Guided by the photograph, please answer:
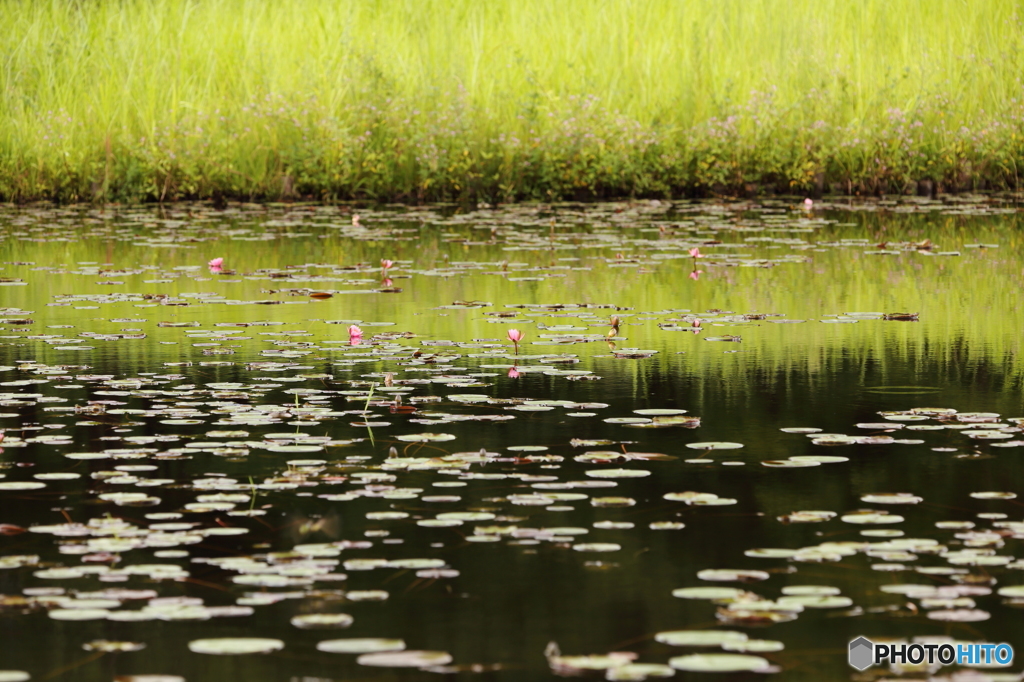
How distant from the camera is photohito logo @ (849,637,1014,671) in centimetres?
329

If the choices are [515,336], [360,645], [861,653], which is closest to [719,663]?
[861,653]

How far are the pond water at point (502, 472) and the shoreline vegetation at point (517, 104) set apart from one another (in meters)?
6.47

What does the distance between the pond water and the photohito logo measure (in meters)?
0.05

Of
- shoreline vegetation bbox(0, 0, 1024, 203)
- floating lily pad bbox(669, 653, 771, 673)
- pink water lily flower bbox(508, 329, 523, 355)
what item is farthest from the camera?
shoreline vegetation bbox(0, 0, 1024, 203)

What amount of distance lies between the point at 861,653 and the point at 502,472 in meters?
1.80

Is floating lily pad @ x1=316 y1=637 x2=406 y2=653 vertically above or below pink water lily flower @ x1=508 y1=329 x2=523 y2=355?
below

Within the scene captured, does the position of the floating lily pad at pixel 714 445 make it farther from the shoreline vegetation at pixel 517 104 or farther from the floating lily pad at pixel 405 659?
the shoreline vegetation at pixel 517 104

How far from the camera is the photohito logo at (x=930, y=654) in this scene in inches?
130

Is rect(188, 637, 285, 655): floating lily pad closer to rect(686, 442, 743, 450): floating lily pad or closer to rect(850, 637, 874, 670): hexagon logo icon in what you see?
rect(850, 637, 874, 670): hexagon logo icon

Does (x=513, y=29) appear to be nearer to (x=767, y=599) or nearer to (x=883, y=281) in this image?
(x=883, y=281)

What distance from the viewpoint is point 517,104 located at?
1709cm

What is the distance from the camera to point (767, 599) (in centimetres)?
367

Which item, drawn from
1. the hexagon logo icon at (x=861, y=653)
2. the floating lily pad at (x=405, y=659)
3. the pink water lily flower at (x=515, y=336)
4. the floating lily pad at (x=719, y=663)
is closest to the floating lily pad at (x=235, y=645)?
the floating lily pad at (x=405, y=659)

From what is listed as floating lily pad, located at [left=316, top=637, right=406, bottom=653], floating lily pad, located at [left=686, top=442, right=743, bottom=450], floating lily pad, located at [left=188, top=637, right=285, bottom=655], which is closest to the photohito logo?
floating lily pad, located at [left=316, top=637, right=406, bottom=653]
